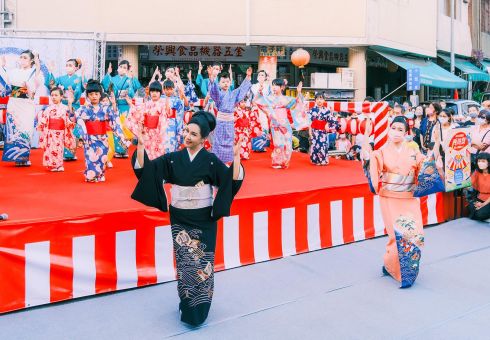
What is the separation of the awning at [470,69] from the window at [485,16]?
3.75m

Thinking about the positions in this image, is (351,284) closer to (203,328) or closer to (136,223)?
(203,328)

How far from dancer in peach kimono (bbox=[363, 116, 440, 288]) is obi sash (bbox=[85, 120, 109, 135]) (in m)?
3.38

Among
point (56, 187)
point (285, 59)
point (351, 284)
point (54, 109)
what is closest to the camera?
point (351, 284)

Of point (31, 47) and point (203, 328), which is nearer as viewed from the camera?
point (203, 328)

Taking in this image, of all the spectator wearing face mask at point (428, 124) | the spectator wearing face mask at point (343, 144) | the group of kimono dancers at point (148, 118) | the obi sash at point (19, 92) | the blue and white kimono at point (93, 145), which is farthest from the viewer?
the spectator wearing face mask at point (343, 144)

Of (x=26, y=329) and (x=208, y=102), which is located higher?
(x=208, y=102)

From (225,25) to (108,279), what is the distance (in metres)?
12.5

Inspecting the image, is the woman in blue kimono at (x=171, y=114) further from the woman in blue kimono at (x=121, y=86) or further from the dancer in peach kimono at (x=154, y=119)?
the woman in blue kimono at (x=121, y=86)

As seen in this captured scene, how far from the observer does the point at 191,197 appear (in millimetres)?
3467

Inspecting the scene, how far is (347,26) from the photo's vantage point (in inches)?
633

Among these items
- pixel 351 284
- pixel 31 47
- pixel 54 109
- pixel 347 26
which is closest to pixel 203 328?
pixel 351 284

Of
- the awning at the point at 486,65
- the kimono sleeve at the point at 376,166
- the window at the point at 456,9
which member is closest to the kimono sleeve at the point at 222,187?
the kimono sleeve at the point at 376,166

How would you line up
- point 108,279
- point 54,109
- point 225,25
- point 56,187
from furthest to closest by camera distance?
point 225,25
point 54,109
point 56,187
point 108,279

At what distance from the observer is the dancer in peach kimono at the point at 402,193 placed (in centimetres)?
432
